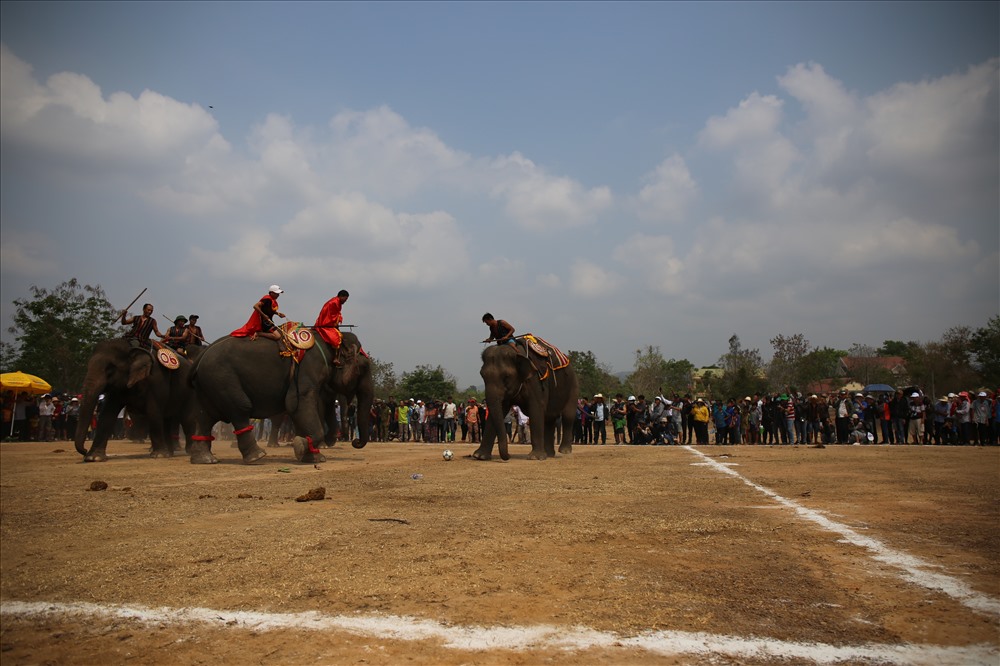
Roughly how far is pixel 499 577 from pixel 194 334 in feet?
49.7

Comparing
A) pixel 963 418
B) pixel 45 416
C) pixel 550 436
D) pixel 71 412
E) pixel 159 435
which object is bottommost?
pixel 550 436

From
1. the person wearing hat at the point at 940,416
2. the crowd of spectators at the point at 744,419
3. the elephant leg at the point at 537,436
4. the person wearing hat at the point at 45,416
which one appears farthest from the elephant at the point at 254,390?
the person wearing hat at the point at 940,416

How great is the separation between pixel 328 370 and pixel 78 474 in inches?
181

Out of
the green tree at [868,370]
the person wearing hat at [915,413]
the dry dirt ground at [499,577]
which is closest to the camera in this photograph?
the dry dirt ground at [499,577]

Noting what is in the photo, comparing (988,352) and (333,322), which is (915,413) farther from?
(988,352)

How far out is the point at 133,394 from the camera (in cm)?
1444

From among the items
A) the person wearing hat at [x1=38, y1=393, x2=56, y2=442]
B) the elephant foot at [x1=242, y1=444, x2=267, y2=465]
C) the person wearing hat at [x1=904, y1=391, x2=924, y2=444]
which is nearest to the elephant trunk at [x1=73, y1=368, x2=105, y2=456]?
the elephant foot at [x1=242, y1=444, x2=267, y2=465]

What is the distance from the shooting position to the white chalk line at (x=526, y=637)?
10.5ft

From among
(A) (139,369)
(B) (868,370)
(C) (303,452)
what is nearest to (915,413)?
(C) (303,452)

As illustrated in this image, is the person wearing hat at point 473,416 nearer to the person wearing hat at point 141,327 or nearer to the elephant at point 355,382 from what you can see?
the elephant at point 355,382

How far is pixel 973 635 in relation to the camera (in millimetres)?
3443

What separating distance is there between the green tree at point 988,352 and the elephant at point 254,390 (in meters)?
53.5

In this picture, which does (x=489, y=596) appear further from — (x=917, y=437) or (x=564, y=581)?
(x=917, y=437)

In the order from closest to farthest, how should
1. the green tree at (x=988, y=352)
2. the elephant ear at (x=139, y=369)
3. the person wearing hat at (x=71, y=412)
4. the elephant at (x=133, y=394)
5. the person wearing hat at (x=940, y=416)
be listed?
the elephant at (x=133, y=394) → the elephant ear at (x=139, y=369) → the person wearing hat at (x=940, y=416) → the person wearing hat at (x=71, y=412) → the green tree at (x=988, y=352)
